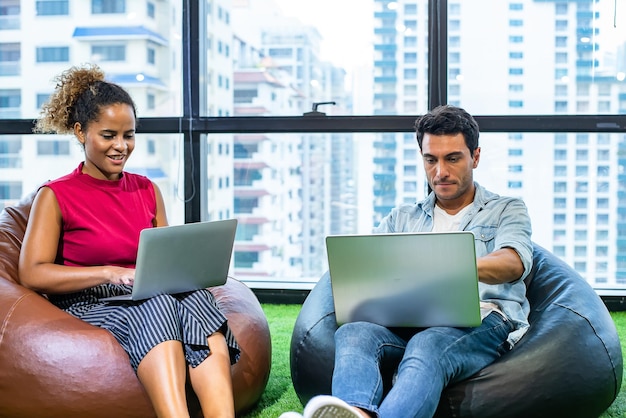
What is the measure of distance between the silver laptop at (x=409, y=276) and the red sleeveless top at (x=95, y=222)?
2.51ft

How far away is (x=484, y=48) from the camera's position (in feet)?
12.5

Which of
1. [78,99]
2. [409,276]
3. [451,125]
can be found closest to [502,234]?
[451,125]

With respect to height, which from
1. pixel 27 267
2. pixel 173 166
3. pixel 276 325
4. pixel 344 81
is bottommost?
pixel 276 325

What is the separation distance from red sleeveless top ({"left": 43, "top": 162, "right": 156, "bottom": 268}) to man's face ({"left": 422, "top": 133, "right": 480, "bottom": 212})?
95cm

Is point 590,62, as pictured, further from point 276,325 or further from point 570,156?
point 276,325

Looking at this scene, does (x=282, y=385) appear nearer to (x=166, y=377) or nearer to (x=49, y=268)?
(x=166, y=377)

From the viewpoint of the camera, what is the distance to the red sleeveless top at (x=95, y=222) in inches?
90.2

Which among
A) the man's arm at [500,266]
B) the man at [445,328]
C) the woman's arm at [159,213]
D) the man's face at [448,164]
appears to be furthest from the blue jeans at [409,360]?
the woman's arm at [159,213]

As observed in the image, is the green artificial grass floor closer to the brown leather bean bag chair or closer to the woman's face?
the brown leather bean bag chair

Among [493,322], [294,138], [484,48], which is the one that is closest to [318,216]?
[294,138]

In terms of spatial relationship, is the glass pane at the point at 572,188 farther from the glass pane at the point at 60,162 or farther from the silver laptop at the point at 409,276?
the silver laptop at the point at 409,276

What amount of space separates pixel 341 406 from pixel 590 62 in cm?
284

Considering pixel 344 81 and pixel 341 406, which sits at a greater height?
pixel 344 81

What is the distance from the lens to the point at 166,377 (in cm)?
190
